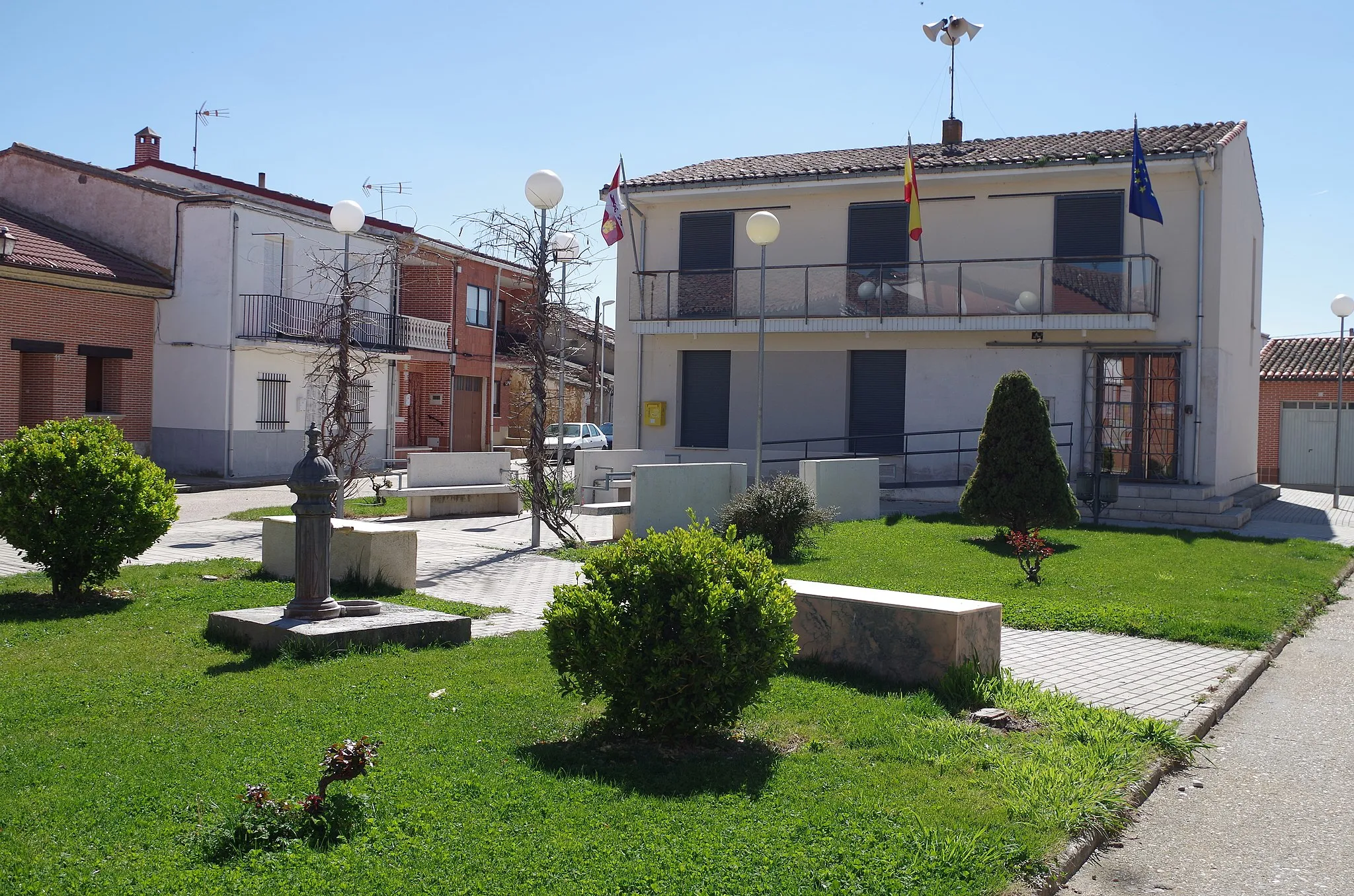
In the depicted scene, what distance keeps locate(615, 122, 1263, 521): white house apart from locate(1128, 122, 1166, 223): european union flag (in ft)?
4.54

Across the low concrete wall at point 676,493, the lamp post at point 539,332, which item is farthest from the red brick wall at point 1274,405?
the lamp post at point 539,332

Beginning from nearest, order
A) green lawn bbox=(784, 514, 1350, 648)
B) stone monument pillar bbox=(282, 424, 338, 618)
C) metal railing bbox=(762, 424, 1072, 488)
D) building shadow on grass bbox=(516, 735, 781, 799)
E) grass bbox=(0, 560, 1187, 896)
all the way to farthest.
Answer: grass bbox=(0, 560, 1187, 896), building shadow on grass bbox=(516, 735, 781, 799), stone monument pillar bbox=(282, 424, 338, 618), green lawn bbox=(784, 514, 1350, 648), metal railing bbox=(762, 424, 1072, 488)

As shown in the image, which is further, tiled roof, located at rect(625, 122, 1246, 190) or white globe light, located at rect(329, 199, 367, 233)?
tiled roof, located at rect(625, 122, 1246, 190)

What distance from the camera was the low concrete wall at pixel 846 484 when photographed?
1664 centimetres

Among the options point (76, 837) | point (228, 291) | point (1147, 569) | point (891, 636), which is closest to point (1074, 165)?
point (1147, 569)

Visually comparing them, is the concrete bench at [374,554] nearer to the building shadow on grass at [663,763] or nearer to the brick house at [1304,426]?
the building shadow on grass at [663,763]

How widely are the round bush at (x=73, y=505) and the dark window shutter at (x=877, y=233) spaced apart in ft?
54.7

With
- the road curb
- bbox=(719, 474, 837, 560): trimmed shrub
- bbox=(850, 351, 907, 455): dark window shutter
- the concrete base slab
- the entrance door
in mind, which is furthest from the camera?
the entrance door

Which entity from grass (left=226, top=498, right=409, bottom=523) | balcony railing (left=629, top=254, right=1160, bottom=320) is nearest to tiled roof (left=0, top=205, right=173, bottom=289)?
grass (left=226, top=498, right=409, bottom=523)

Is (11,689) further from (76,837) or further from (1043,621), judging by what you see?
(1043,621)

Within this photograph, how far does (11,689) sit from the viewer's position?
6.18m

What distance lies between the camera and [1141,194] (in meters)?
18.6

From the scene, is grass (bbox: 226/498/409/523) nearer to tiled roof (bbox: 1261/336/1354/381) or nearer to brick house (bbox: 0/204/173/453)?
brick house (bbox: 0/204/173/453)

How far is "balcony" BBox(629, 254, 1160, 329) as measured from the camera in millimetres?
20281
